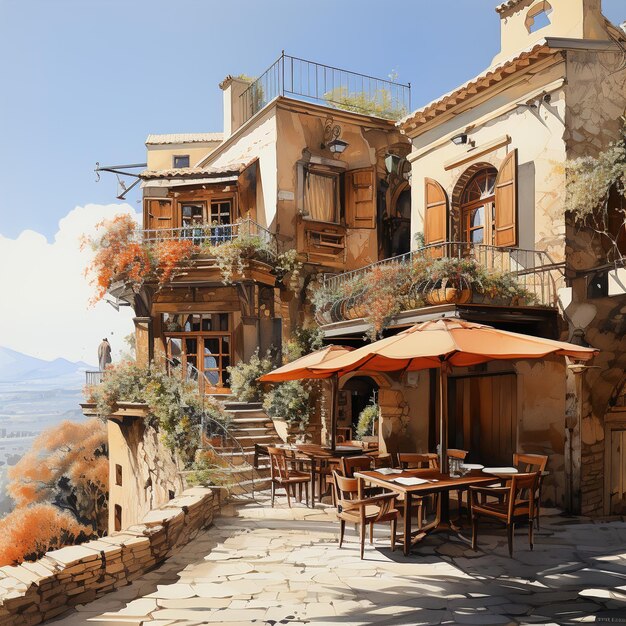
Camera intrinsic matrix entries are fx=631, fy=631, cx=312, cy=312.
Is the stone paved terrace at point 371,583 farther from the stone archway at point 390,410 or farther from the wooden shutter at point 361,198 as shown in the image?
the wooden shutter at point 361,198

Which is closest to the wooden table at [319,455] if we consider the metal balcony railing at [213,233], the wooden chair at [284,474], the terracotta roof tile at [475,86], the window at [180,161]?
the wooden chair at [284,474]

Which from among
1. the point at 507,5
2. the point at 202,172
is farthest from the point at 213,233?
the point at 507,5

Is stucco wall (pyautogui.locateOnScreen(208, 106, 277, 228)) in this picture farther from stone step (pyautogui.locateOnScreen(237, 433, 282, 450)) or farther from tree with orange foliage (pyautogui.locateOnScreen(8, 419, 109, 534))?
tree with orange foliage (pyautogui.locateOnScreen(8, 419, 109, 534))

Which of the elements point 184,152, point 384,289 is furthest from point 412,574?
point 184,152

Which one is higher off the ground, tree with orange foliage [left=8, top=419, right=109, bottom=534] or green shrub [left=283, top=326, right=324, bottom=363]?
green shrub [left=283, top=326, right=324, bottom=363]

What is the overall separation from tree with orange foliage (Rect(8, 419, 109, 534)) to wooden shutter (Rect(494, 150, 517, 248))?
69.1ft

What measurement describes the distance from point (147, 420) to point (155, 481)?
1.43 meters

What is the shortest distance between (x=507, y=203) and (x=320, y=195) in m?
7.70

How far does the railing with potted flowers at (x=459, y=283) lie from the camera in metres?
10.5

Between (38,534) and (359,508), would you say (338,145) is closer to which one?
(359,508)

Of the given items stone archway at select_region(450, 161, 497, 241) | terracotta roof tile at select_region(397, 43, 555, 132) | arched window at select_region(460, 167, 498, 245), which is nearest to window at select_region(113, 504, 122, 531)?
stone archway at select_region(450, 161, 497, 241)

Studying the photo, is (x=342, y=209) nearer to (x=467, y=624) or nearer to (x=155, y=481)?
(x=155, y=481)

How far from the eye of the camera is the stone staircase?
1161 cm

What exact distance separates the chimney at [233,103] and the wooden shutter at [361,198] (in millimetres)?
5143
